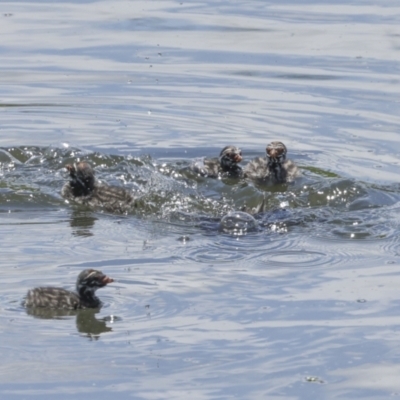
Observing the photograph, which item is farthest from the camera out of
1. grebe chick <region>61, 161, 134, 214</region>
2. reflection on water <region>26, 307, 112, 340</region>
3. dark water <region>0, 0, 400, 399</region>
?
→ grebe chick <region>61, 161, 134, 214</region>

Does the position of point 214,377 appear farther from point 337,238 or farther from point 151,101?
point 151,101

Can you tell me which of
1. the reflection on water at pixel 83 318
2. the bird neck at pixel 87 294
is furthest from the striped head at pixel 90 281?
the reflection on water at pixel 83 318

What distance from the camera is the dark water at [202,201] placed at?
10.4 meters

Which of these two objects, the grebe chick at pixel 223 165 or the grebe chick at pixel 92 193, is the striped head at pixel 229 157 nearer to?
the grebe chick at pixel 223 165

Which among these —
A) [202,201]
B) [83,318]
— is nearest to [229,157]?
[202,201]

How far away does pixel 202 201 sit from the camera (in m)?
15.8

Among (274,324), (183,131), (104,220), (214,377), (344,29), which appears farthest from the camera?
(344,29)

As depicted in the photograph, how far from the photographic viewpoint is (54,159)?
1719cm

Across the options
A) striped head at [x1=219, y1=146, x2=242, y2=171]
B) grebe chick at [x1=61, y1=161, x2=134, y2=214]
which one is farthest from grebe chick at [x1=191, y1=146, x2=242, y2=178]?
grebe chick at [x1=61, y1=161, x2=134, y2=214]

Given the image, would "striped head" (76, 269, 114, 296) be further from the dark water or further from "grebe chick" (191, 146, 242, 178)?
"grebe chick" (191, 146, 242, 178)

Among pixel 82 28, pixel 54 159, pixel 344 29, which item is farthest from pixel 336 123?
pixel 82 28

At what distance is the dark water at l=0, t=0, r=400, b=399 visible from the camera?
1039 cm

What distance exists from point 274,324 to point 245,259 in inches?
78.5

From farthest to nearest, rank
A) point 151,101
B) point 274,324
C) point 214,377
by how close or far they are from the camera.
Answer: point 151,101 < point 274,324 < point 214,377
